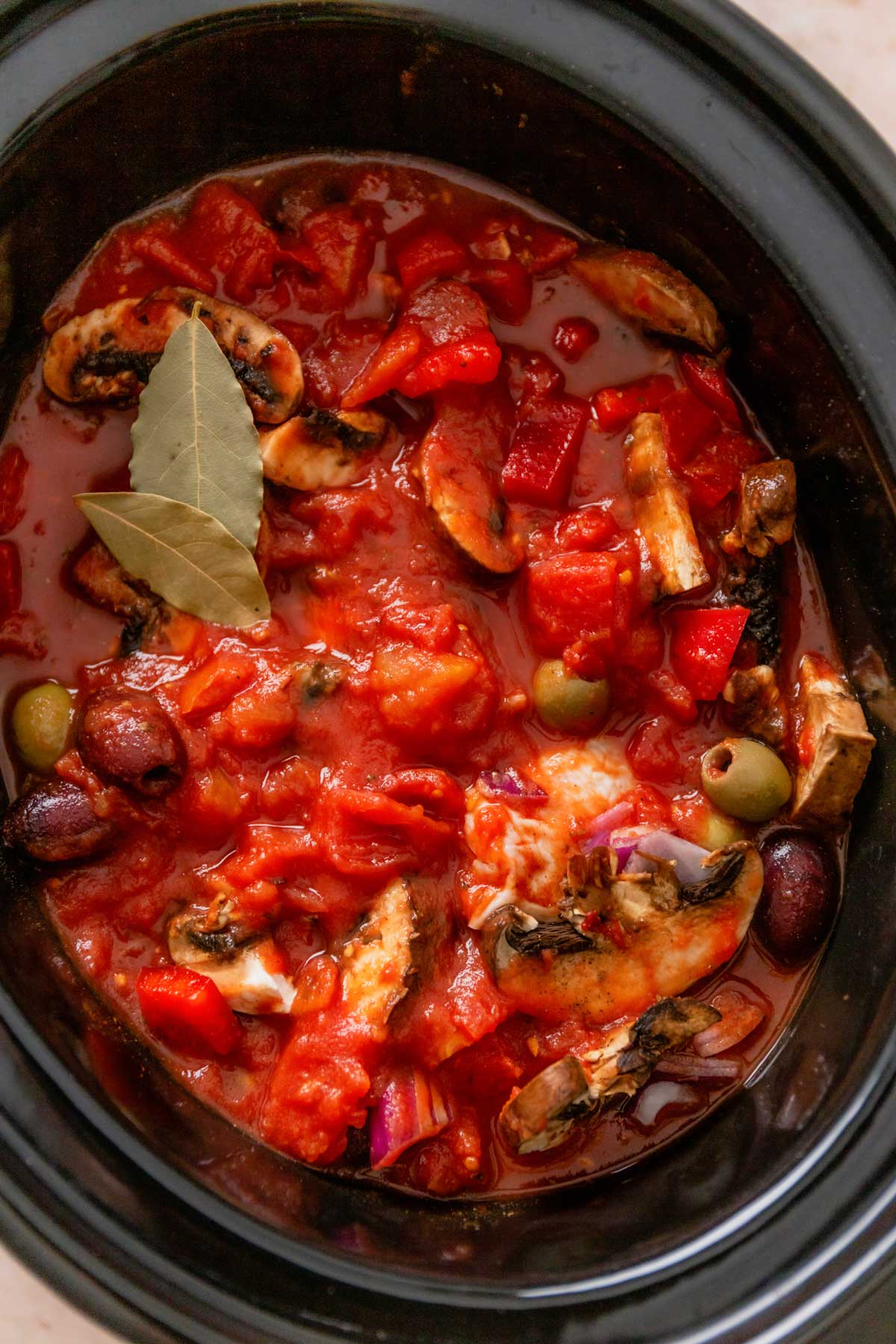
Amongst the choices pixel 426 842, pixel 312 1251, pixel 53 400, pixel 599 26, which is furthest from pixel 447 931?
pixel 599 26

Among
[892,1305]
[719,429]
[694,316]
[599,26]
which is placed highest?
[599,26]


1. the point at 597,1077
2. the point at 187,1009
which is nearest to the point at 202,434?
the point at 187,1009

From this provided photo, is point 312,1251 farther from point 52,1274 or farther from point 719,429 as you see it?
point 719,429

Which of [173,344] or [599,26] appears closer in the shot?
[599,26]

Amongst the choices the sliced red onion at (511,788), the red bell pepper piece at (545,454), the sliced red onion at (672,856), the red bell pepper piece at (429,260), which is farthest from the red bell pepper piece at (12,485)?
the sliced red onion at (672,856)

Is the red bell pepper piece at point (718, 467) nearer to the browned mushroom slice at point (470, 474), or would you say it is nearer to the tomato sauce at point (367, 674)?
the tomato sauce at point (367, 674)

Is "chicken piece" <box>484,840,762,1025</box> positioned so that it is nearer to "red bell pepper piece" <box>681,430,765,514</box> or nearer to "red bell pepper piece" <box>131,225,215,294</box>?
"red bell pepper piece" <box>681,430,765,514</box>
